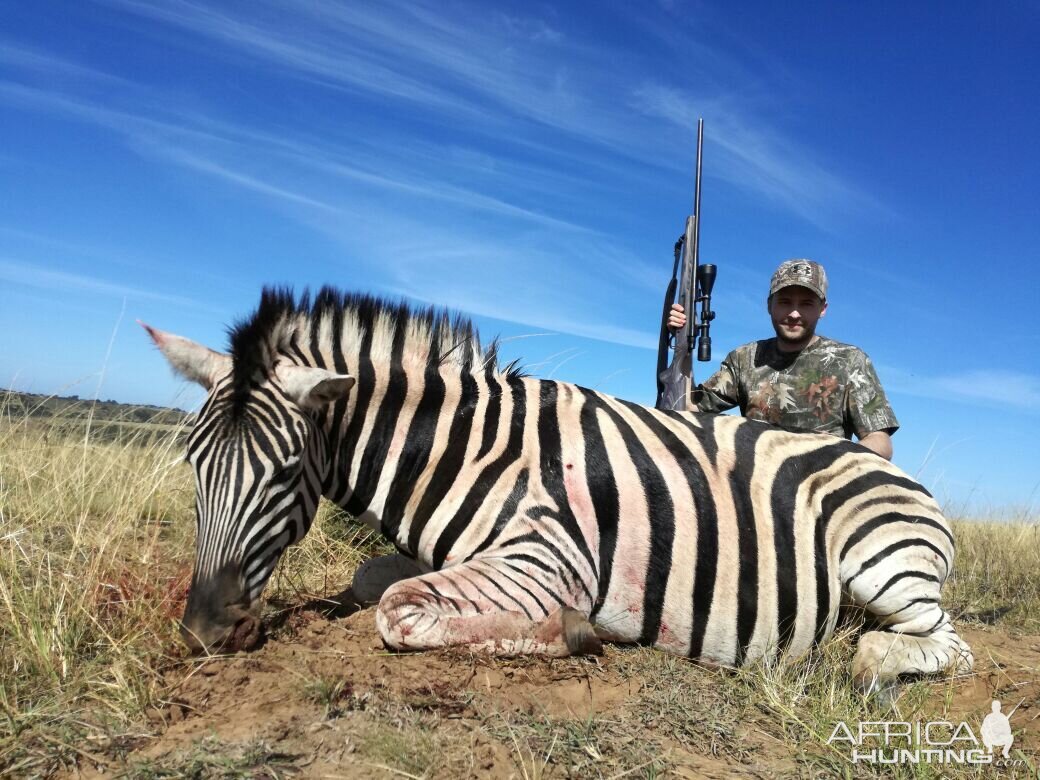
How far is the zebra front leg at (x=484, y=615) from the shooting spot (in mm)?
2443

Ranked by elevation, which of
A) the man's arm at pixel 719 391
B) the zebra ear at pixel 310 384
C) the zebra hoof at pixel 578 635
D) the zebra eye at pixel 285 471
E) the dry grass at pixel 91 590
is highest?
the man's arm at pixel 719 391

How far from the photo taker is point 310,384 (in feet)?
8.81

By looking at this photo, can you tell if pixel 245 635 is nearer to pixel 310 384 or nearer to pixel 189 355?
pixel 310 384

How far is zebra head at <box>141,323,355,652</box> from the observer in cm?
245

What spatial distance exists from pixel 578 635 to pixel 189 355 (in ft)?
6.38

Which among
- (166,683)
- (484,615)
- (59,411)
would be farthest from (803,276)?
(59,411)

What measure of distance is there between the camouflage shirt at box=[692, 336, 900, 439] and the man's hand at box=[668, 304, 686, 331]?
0.52 meters

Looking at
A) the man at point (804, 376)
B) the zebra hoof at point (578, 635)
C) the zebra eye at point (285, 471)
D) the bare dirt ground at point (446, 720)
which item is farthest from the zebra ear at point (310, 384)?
the man at point (804, 376)

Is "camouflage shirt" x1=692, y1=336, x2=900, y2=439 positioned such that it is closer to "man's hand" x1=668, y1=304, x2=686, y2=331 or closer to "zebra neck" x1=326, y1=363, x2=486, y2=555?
"man's hand" x1=668, y1=304, x2=686, y2=331

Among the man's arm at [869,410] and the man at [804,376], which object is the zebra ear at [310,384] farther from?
the man's arm at [869,410]

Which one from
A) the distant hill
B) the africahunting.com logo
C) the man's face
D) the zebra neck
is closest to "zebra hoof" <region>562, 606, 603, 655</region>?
the zebra neck

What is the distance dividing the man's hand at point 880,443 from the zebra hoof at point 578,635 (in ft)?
9.85

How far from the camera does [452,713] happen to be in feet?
6.90

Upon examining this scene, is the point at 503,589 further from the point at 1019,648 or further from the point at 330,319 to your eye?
the point at 1019,648
